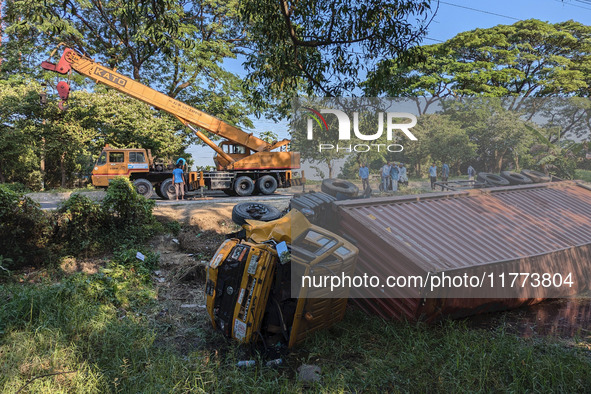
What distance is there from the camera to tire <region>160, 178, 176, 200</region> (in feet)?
45.4

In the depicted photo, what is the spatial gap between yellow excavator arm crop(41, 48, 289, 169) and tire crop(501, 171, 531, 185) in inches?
433

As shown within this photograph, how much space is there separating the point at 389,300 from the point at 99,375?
3.04 m

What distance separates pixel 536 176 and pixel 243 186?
11.2m

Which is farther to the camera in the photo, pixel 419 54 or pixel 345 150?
pixel 419 54

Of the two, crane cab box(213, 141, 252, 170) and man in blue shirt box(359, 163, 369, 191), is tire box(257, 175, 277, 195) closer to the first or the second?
crane cab box(213, 141, 252, 170)

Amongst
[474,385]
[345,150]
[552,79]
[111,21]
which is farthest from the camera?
[552,79]

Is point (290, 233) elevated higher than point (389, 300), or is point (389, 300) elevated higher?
point (290, 233)

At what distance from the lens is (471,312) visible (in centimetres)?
436

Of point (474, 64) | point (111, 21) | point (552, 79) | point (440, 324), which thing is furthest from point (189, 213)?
point (552, 79)

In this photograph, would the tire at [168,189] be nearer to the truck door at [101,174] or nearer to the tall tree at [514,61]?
the truck door at [101,174]

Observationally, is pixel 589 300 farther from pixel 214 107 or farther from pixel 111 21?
pixel 111 21

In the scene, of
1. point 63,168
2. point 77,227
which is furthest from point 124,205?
point 63,168

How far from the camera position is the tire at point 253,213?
5.53 meters

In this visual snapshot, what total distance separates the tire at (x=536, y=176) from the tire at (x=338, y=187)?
84.3 inches
